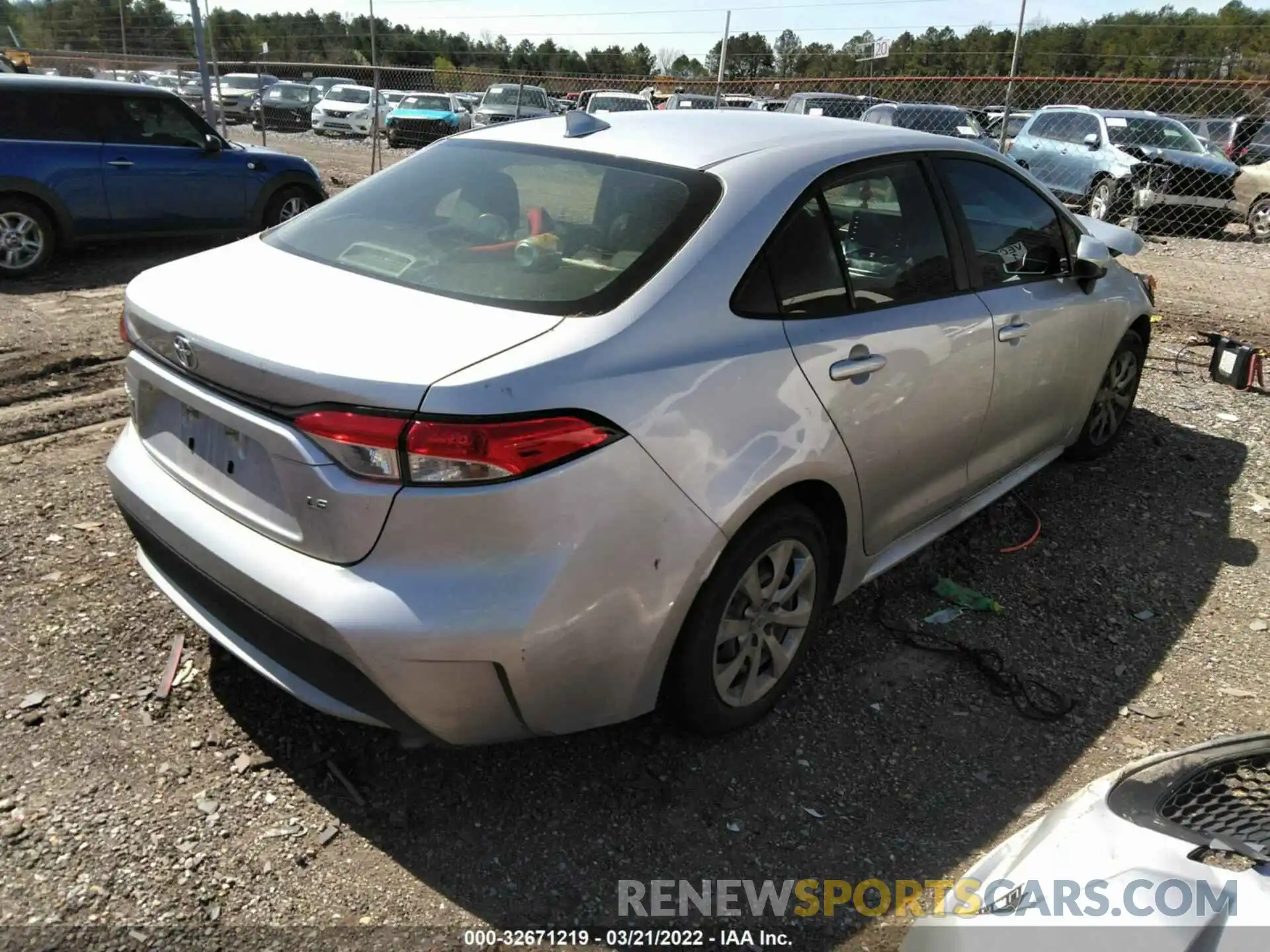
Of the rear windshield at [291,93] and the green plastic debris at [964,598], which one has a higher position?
the rear windshield at [291,93]

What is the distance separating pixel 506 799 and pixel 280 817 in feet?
1.95

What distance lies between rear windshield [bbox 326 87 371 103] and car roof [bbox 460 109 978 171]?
26028 millimetres

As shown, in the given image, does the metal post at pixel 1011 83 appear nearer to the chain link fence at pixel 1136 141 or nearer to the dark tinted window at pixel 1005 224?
the chain link fence at pixel 1136 141

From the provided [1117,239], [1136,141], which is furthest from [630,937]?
[1136,141]

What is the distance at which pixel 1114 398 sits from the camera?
Result: 17.0ft

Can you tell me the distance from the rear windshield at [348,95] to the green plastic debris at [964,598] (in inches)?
1057

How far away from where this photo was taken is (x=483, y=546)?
219 centimetres

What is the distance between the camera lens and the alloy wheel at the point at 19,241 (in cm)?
809

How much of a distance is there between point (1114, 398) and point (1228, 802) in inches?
144

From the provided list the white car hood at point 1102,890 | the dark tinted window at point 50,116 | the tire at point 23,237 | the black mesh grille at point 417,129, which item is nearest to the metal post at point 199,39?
the dark tinted window at point 50,116

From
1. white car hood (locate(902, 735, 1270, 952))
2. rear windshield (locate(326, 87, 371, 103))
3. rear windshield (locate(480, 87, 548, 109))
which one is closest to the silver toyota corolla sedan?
white car hood (locate(902, 735, 1270, 952))

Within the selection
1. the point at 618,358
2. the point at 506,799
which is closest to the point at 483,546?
the point at 618,358

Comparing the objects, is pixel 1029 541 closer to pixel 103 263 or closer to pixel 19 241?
pixel 19 241

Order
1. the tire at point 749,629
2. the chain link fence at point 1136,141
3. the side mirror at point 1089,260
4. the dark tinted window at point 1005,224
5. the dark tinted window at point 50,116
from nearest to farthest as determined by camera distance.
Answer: the tire at point 749,629
the dark tinted window at point 1005,224
the side mirror at point 1089,260
the dark tinted window at point 50,116
the chain link fence at point 1136,141
